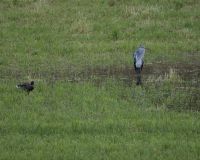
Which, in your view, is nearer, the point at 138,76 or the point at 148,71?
the point at 138,76

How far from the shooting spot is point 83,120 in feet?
39.4

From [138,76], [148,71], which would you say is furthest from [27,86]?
[148,71]

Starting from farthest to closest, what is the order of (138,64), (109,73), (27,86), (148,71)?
(148,71), (109,73), (138,64), (27,86)

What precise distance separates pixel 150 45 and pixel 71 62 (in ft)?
9.98

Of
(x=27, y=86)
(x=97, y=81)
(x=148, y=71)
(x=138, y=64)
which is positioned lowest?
(x=27, y=86)

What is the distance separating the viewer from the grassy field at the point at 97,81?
10.8m

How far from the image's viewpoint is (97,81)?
1531 cm

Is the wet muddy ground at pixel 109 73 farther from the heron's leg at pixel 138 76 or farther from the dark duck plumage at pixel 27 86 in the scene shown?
the dark duck plumage at pixel 27 86

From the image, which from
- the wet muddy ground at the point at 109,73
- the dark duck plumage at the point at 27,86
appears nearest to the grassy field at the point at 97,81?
the wet muddy ground at the point at 109,73

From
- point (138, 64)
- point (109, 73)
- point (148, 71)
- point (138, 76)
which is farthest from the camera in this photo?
point (148, 71)

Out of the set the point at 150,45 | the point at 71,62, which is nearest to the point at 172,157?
the point at 71,62

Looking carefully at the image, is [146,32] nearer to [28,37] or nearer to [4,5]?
[28,37]

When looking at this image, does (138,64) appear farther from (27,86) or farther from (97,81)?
(27,86)

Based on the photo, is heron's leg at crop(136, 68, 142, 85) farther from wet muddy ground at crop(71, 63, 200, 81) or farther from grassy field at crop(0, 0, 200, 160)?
wet muddy ground at crop(71, 63, 200, 81)
